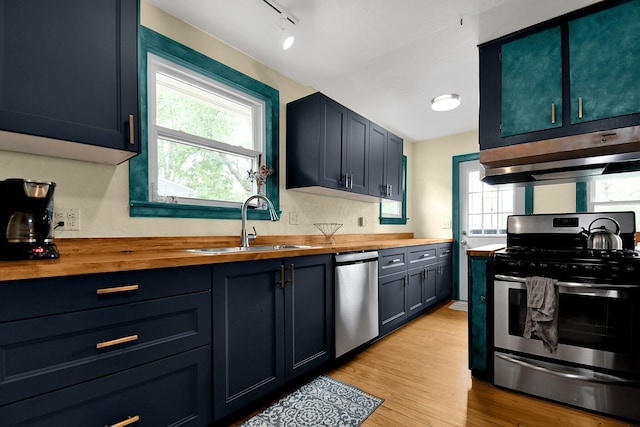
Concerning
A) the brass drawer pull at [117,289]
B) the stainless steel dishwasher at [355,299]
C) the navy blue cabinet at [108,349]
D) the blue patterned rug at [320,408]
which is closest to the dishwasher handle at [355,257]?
the stainless steel dishwasher at [355,299]

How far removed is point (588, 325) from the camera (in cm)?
183

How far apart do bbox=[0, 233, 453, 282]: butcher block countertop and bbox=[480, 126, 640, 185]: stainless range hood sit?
3.86ft

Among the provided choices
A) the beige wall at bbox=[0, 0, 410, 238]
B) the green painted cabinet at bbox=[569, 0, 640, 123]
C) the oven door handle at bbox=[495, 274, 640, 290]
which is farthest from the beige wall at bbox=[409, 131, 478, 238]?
the oven door handle at bbox=[495, 274, 640, 290]

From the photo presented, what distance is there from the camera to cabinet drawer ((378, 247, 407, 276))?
111 inches

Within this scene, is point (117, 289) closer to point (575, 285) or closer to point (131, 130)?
point (131, 130)

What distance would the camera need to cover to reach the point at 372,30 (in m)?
2.24

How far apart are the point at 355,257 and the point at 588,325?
1496 millimetres

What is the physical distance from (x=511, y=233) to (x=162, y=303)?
2658mm

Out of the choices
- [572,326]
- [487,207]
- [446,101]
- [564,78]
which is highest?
[446,101]

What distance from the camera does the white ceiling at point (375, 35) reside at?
201 cm

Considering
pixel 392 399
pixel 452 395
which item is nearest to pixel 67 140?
pixel 392 399

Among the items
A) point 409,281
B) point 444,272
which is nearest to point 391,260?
point 409,281

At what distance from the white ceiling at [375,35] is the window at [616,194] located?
1.70m

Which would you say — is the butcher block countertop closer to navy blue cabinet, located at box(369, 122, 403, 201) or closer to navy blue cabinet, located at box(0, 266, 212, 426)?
navy blue cabinet, located at box(0, 266, 212, 426)
